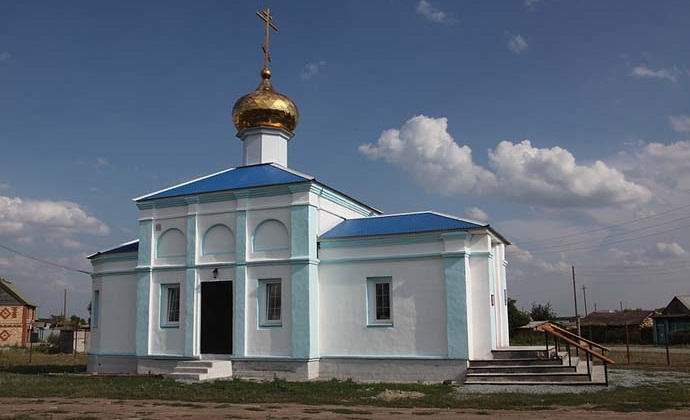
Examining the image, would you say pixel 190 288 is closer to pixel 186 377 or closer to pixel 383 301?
pixel 186 377

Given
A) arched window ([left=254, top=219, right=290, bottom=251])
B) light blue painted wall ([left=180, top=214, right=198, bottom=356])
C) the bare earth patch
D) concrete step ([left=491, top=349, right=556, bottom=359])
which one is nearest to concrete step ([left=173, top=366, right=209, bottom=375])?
light blue painted wall ([left=180, top=214, right=198, bottom=356])

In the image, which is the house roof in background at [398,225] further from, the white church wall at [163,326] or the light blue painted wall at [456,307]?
the white church wall at [163,326]

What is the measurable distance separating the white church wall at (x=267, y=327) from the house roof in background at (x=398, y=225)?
5.37ft

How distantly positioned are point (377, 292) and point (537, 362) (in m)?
4.50

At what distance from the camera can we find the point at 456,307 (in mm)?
16438

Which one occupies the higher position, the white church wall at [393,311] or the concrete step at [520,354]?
the white church wall at [393,311]

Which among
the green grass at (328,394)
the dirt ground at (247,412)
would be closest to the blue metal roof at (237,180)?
the green grass at (328,394)

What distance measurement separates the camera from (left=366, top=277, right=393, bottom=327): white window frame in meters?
17.3

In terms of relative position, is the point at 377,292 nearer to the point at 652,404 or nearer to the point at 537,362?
the point at 537,362

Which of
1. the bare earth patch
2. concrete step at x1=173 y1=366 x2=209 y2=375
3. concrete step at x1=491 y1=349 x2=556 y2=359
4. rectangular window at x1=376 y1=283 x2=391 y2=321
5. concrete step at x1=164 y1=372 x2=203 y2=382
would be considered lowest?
the bare earth patch

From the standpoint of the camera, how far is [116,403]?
12680mm

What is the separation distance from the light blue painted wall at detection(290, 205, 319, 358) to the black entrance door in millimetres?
2198

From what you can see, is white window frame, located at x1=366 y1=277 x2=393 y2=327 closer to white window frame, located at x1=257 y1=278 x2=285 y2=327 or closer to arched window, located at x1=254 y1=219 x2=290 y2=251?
white window frame, located at x1=257 y1=278 x2=285 y2=327

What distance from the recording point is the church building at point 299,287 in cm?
1678
